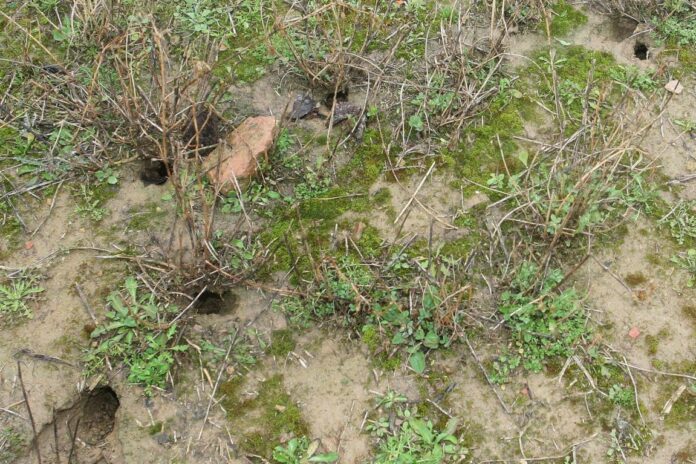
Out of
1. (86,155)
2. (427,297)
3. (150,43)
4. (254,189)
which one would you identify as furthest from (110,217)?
(427,297)

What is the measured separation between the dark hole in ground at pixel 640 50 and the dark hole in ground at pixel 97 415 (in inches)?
143

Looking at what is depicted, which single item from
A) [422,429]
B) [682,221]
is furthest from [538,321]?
[682,221]

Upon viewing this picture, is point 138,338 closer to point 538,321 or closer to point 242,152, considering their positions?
point 242,152

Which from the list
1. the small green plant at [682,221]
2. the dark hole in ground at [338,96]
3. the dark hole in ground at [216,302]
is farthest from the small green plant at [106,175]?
the small green plant at [682,221]

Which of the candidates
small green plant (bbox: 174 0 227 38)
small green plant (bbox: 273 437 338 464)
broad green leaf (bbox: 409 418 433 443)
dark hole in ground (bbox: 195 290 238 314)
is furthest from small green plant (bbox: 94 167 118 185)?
broad green leaf (bbox: 409 418 433 443)

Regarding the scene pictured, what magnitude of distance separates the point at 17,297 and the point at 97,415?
697mm

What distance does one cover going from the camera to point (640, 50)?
3855mm

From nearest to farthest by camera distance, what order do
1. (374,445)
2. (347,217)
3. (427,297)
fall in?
(374,445) < (427,297) < (347,217)

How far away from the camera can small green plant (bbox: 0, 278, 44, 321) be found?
2.90 metres

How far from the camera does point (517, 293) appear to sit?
292 centimetres

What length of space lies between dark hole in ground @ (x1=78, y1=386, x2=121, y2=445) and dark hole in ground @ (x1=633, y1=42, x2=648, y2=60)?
3637mm

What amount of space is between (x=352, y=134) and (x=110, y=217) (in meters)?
1.40

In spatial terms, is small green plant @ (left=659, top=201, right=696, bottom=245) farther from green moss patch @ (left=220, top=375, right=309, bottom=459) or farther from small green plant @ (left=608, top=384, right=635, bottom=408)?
green moss patch @ (left=220, top=375, right=309, bottom=459)

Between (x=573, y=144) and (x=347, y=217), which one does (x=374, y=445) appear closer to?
(x=347, y=217)
